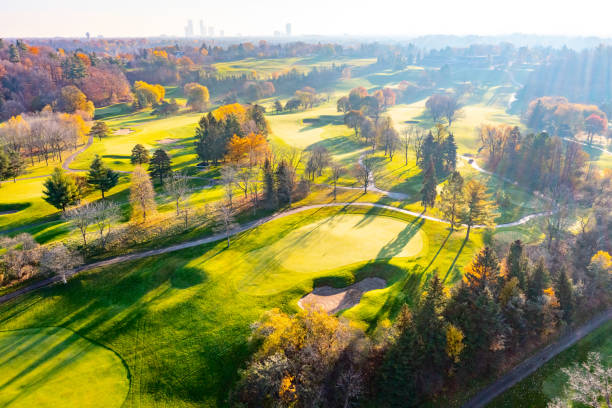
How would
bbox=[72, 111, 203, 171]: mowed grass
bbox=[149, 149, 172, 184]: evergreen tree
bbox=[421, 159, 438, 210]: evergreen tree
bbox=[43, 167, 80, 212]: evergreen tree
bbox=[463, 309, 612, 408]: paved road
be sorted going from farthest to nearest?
bbox=[72, 111, 203, 171]: mowed grass < bbox=[149, 149, 172, 184]: evergreen tree < bbox=[421, 159, 438, 210]: evergreen tree < bbox=[43, 167, 80, 212]: evergreen tree < bbox=[463, 309, 612, 408]: paved road

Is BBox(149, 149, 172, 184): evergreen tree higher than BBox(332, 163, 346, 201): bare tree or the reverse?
higher

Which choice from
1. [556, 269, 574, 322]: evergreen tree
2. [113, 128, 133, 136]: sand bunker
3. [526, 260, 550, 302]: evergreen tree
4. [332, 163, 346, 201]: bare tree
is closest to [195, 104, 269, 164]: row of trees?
[332, 163, 346, 201]: bare tree

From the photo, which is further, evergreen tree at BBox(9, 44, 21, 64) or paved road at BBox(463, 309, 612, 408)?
evergreen tree at BBox(9, 44, 21, 64)

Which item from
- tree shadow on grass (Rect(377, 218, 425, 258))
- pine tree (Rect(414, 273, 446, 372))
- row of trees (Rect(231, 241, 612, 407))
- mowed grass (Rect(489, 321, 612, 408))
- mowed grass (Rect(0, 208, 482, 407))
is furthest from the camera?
tree shadow on grass (Rect(377, 218, 425, 258))

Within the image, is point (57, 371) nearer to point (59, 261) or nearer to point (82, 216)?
point (59, 261)

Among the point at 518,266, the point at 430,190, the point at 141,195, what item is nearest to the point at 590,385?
the point at 518,266

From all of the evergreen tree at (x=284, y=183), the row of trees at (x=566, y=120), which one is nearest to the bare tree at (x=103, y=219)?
the evergreen tree at (x=284, y=183)

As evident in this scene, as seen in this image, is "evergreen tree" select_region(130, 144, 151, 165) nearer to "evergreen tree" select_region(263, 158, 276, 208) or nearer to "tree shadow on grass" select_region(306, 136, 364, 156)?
"evergreen tree" select_region(263, 158, 276, 208)
